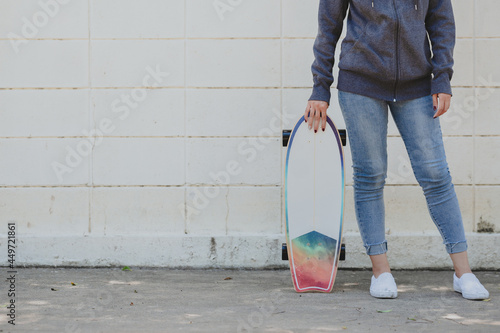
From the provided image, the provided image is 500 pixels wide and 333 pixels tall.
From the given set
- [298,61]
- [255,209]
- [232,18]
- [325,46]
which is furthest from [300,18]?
[255,209]

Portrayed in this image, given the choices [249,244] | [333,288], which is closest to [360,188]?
[333,288]

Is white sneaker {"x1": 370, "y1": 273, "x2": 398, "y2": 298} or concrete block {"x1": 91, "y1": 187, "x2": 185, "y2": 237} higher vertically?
concrete block {"x1": 91, "y1": 187, "x2": 185, "y2": 237}

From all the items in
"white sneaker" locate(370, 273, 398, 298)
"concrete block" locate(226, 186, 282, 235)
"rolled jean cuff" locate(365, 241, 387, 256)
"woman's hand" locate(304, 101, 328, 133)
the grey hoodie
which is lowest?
"white sneaker" locate(370, 273, 398, 298)

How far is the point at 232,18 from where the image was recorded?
3920 mm

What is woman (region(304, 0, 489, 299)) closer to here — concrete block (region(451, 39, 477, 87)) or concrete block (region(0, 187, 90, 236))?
concrete block (region(451, 39, 477, 87))

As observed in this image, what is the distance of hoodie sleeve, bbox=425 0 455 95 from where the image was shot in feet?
9.64

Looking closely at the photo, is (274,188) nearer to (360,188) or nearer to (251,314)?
(360,188)

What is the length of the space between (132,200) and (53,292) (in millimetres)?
860

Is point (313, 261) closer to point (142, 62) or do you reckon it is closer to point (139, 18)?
point (142, 62)

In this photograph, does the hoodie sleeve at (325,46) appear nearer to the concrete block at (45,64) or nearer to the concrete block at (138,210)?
the concrete block at (138,210)

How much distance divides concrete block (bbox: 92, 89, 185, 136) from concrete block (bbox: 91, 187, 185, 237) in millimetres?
358

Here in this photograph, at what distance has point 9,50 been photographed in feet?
12.9

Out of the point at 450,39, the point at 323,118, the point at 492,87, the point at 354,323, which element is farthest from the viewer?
the point at 492,87

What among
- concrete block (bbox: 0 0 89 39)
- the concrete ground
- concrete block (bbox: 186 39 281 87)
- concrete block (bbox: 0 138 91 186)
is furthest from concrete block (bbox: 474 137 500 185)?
concrete block (bbox: 0 0 89 39)
